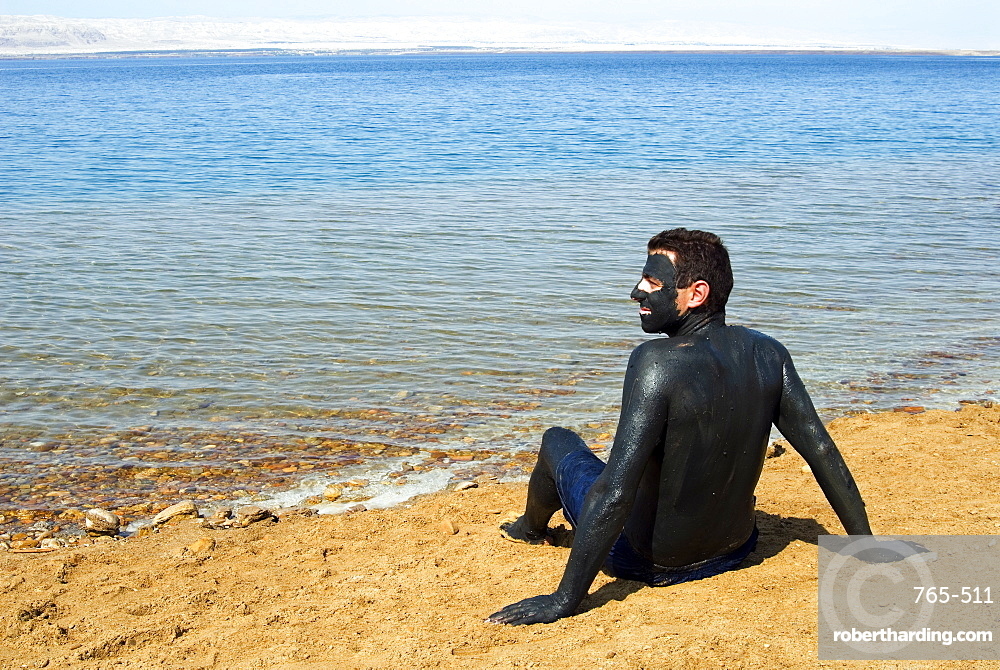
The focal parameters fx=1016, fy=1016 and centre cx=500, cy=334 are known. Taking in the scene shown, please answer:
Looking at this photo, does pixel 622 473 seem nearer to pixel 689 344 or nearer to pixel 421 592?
pixel 689 344

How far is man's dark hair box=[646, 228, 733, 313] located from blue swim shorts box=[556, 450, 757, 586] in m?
0.93

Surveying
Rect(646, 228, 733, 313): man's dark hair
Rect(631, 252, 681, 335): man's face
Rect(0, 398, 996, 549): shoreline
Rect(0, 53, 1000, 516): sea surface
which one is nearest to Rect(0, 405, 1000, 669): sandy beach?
Rect(0, 398, 996, 549): shoreline

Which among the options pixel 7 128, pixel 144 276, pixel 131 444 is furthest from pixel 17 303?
pixel 7 128

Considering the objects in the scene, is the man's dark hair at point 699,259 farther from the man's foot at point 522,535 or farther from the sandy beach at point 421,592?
the man's foot at point 522,535

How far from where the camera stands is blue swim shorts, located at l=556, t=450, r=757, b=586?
14.0 ft

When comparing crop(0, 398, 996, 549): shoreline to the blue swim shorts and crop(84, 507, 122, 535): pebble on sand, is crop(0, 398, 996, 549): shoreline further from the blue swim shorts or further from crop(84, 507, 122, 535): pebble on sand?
the blue swim shorts

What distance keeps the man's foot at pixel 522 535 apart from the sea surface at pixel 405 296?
60.1 inches

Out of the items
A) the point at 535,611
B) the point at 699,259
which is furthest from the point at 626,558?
the point at 699,259

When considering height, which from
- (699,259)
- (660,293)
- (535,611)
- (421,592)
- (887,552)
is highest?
(699,259)

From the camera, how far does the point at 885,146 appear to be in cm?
3092

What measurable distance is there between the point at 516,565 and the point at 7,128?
40323 millimetres

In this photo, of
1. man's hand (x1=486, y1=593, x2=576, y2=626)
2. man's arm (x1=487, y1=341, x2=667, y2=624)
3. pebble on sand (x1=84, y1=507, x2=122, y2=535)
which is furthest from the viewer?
pebble on sand (x1=84, y1=507, x2=122, y2=535)

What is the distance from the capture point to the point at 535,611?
4004 mm

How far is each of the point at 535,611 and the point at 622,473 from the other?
69 centimetres
